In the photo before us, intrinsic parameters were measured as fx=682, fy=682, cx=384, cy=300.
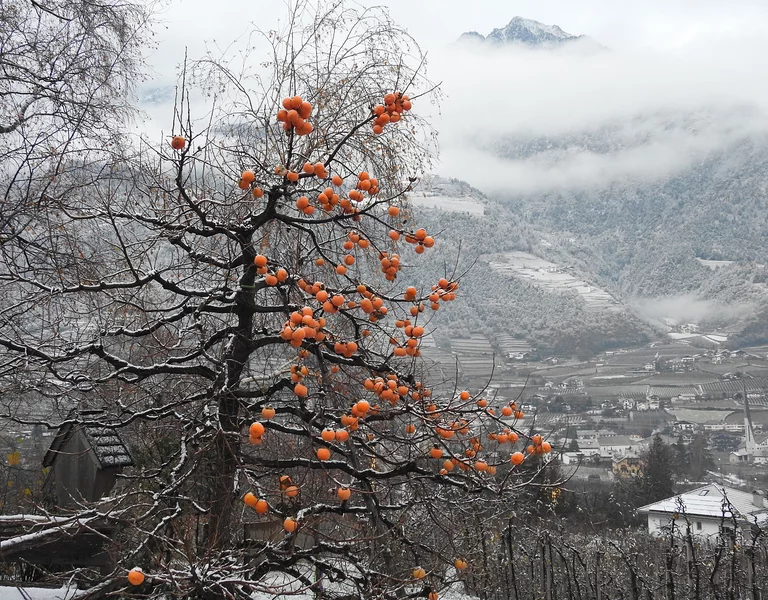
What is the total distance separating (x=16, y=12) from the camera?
14.9ft

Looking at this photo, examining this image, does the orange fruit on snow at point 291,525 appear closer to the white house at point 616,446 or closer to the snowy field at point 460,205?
the white house at point 616,446

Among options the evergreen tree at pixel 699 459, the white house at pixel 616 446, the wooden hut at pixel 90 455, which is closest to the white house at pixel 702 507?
the evergreen tree at pixel 699 459

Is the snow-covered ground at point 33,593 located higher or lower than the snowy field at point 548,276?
lower

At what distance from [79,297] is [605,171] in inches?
2344

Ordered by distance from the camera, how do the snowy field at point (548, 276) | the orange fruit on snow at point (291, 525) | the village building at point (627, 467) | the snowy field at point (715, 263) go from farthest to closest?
the snowy field at point (715, 263)
the snowy field at point (548, 276)
the village building at point (627, 467)
the orange fruit on snow at point (291, 525)

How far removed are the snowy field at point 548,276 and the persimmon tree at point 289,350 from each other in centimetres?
2871

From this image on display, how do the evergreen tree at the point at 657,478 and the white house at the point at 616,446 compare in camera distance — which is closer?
the evergreen tree at the point at 657,478

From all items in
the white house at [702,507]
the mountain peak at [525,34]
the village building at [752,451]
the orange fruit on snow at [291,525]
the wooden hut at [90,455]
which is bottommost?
the white house at [702,507]

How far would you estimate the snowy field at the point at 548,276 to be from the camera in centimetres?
3366

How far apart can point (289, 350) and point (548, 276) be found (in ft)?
110

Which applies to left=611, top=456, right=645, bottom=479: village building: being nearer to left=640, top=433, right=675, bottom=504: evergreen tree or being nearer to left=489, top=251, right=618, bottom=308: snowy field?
left=640, top=433, right=675, bottom=504: evergreen tree

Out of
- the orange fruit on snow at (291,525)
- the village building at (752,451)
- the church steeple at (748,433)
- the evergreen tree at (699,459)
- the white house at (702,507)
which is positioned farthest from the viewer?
the church steeple at (748,433)

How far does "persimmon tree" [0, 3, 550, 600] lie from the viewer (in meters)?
2.53

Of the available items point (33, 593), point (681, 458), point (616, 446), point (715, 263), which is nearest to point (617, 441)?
point (616, 446)
